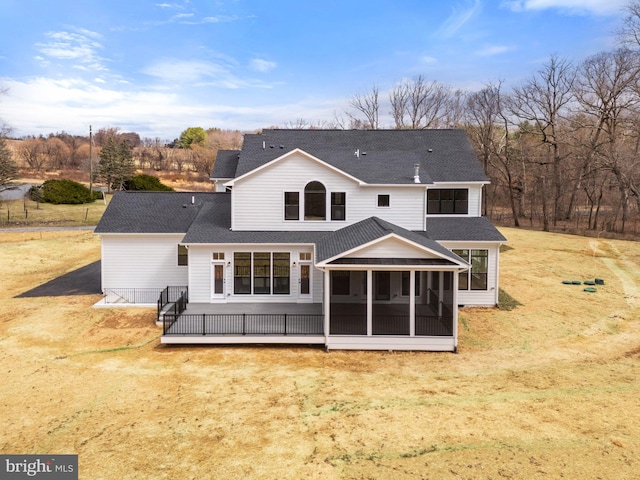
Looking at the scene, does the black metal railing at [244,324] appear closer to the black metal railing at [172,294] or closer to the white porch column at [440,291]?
the black metal railing at [172,294]

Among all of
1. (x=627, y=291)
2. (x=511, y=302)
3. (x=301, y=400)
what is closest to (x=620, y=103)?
(x=627, y=291)

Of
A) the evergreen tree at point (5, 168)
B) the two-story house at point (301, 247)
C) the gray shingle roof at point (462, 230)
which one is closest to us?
the two-story house at point (301, 247)

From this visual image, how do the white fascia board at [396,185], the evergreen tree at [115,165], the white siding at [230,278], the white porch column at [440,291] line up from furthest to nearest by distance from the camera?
the evergreen tree at [115,165], the white fascia board at [396,185], the white siding at [230,278], the white porch column at [440,291]

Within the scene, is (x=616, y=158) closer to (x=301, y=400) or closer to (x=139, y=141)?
(x=301, y=400)

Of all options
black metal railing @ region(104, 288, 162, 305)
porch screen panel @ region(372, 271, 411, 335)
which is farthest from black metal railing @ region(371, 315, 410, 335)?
black metal railing @ region(104, 288, 162, 305)

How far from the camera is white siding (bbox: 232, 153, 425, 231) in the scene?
20.5 m

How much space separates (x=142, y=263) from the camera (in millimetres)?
22000

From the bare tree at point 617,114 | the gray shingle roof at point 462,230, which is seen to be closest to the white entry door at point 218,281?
the gray shingle roof at point 462,230

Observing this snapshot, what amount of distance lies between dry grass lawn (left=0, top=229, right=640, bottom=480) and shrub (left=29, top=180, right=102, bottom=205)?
1625 inches

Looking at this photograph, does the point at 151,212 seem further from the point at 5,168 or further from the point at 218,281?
the point at 5,168

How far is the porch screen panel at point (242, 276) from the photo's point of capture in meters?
19.8

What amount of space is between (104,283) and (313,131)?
53.3 feet

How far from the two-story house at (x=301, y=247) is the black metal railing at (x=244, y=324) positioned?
0.19ft

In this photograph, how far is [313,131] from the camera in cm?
2936
